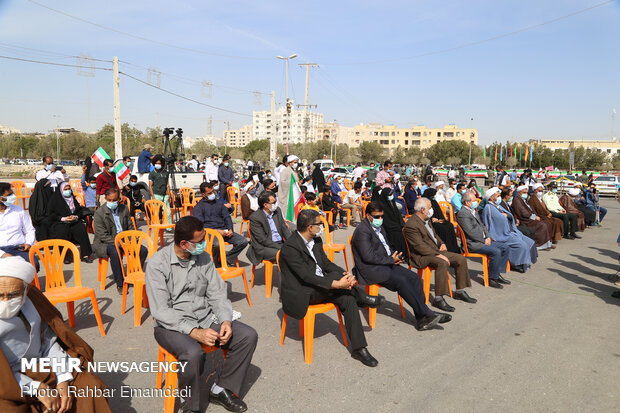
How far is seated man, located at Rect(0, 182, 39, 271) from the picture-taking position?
5.04 m

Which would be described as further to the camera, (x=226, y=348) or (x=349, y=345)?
(x=349, y=345)

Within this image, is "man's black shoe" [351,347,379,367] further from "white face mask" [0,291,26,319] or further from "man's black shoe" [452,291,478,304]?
"white face mask" [0,291,26,319]

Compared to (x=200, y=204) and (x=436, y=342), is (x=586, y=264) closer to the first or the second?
(x=436, y=342)

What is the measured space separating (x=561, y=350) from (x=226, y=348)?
3412 mm

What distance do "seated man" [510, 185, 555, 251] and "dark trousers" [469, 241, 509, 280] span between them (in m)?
3.05

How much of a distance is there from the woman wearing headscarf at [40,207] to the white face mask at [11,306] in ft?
18.0

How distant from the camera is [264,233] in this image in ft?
19.1

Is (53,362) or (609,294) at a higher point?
(53,362)

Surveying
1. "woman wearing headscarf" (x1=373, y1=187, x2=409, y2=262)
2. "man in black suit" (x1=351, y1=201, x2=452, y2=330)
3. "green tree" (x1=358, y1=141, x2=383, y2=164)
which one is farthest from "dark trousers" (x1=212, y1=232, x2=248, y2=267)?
"green tree" (x1=358, y1=141, x2=383, y2=164)

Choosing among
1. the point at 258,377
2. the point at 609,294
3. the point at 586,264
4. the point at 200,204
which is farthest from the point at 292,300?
the point at 586,264

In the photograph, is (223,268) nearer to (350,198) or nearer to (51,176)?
(51,176)

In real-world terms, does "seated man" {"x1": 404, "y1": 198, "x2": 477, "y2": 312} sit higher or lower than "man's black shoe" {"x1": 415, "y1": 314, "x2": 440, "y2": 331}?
higher

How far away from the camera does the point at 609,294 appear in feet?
19.6

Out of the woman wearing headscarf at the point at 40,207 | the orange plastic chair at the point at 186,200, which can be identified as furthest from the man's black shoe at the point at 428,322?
the orange plastic chair at the point at 186,200
